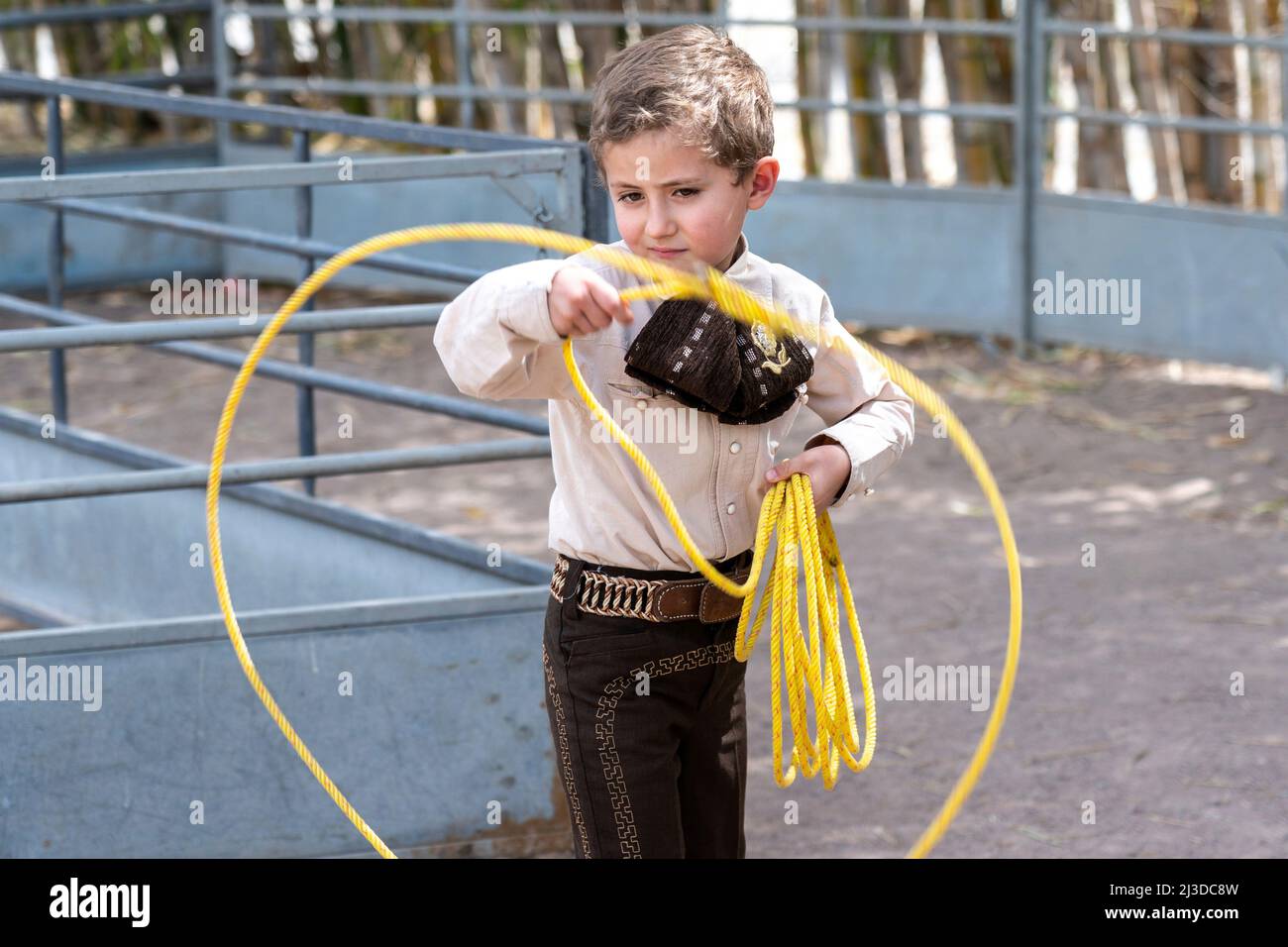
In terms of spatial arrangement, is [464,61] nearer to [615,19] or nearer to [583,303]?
[615,19]

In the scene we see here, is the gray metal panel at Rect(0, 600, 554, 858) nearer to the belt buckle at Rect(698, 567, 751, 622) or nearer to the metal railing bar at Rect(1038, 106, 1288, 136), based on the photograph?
the belt buckle at Rect(698, 567, 751, 622)

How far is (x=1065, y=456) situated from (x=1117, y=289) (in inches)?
57.5

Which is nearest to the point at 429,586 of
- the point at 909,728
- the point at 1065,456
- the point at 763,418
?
the point at 909,728

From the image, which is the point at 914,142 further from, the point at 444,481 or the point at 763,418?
the point at 763,418

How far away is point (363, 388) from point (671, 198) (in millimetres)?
1714

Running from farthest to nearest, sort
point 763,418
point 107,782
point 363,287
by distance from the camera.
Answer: point 363,287
point 107,782
point 763,418

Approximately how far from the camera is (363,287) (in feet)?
28.0

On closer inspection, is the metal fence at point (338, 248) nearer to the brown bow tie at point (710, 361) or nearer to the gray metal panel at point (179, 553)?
the gray metal panel at point (179, 553)

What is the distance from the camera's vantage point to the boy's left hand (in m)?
2.12

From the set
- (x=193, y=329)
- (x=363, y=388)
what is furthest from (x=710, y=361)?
(x=363, y=388)

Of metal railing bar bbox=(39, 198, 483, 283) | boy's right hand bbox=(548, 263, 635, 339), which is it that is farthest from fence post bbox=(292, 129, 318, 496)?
boy's right hand bbox=(548, 263, 635, 339)

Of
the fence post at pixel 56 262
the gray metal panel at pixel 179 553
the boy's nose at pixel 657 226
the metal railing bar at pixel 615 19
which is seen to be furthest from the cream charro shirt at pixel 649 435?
the metal railing bar at pixel 615 19

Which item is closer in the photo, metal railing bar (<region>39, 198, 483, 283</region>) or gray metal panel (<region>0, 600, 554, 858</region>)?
gray metal panel (<region>0, 600, 554, 858</region>)

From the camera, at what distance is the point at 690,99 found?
1.95m
